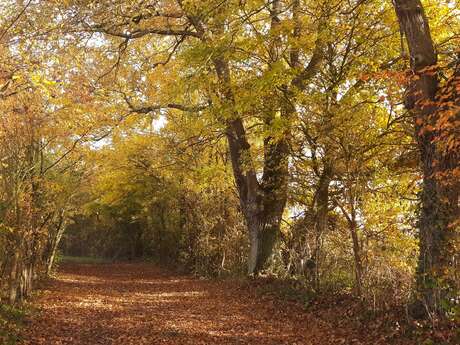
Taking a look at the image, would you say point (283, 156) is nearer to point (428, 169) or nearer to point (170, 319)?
point (170, 319)

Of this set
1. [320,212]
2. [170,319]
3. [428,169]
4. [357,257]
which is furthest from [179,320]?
[428,169]

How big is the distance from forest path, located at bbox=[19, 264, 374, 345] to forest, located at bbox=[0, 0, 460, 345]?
71mm

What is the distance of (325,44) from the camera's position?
10414mm

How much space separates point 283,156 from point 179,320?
478 centimetres

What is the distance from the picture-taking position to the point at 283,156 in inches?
479

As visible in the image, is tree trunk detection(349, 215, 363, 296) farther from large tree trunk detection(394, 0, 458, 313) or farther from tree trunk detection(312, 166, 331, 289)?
large tree trunk detection(394, 0, 458, 313)

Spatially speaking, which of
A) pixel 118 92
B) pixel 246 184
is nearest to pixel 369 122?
pixel 246 184

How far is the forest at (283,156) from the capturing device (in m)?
7.33

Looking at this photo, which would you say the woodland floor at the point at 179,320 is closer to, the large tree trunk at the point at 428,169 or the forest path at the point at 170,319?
the forest path at the point at 170,319

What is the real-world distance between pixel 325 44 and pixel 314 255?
4637 mm

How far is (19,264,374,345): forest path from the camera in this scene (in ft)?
26.8

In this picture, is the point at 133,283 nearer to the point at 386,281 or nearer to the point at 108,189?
the point at 108,189

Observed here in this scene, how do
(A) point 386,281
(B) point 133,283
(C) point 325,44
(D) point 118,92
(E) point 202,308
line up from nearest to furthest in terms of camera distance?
(A) point 386,281 < (C) point 325,44 < (E) point 202,308 < (D) point 118,92 < (B) point 133,283

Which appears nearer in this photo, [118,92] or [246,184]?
[246,184]
